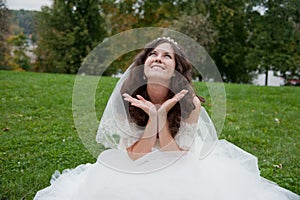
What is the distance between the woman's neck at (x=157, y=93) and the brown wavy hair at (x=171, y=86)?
30mm

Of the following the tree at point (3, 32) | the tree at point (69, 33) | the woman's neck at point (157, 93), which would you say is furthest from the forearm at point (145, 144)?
the tree at point (69, 33)

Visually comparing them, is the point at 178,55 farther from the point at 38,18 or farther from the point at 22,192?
the point at 38,18

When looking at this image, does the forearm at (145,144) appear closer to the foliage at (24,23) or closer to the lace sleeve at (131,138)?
the lace sleeve at (131,138)

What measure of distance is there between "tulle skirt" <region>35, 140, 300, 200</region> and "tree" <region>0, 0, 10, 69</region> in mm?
13546

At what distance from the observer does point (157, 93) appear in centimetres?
246

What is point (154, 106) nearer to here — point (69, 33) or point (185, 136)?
point (185, 136)

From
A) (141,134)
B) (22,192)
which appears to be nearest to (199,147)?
(141,134)

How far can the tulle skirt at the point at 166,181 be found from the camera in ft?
7.65

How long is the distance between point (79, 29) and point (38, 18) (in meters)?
5.76

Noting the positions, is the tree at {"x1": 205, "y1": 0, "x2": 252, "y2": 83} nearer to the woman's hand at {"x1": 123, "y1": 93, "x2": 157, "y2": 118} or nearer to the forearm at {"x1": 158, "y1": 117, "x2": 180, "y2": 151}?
the forearm at {"x1": 158, "y1": 117, "x2": 180, "y2": 151}

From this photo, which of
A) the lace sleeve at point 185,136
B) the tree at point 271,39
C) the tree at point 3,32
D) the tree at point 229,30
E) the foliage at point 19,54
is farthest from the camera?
the foliage at point 19,54

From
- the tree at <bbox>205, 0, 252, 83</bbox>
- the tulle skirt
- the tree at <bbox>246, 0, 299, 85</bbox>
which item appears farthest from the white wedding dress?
the tree at <bbox>205, 0, 252, 83</bbox>

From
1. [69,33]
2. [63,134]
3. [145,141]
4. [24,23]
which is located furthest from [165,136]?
[24,23]

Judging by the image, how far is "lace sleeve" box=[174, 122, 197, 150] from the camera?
8.36 feet
